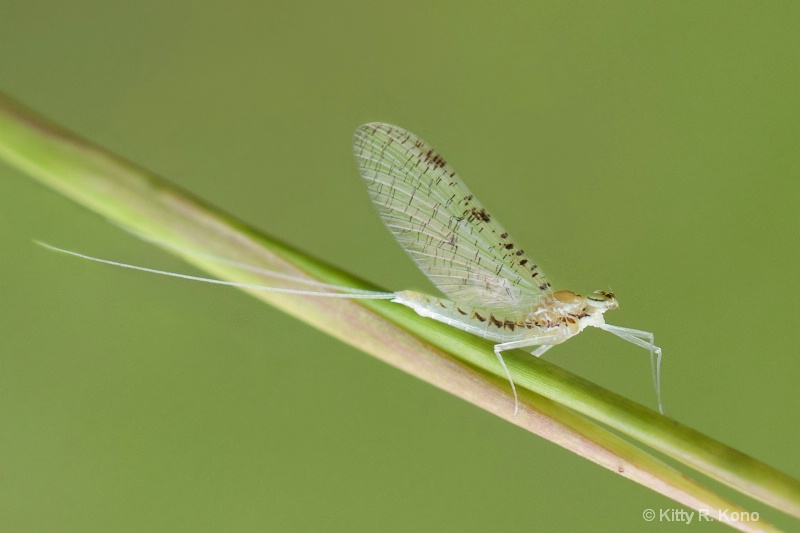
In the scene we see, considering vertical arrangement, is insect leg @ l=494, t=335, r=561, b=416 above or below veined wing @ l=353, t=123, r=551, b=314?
below

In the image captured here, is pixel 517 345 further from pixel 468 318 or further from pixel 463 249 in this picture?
pixel 463 249

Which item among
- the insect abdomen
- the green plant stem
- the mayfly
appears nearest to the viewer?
the green plant stem

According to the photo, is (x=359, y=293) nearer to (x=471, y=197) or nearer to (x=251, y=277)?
(x=251, y=277)

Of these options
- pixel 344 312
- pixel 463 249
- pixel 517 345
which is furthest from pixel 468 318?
pixel 344 312

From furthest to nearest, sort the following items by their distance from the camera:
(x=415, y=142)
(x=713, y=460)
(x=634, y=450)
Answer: (x=415, y=142)
(x=634, y=450)
(x=713, y=460)

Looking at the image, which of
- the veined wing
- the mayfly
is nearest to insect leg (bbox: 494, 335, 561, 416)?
the mayfly

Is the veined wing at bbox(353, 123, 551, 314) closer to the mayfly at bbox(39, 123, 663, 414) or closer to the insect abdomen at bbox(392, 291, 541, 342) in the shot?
the mayfly at bbox(39, 123, 663, 414)

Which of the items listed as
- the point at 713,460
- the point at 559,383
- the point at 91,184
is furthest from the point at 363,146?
the point at 713,460
